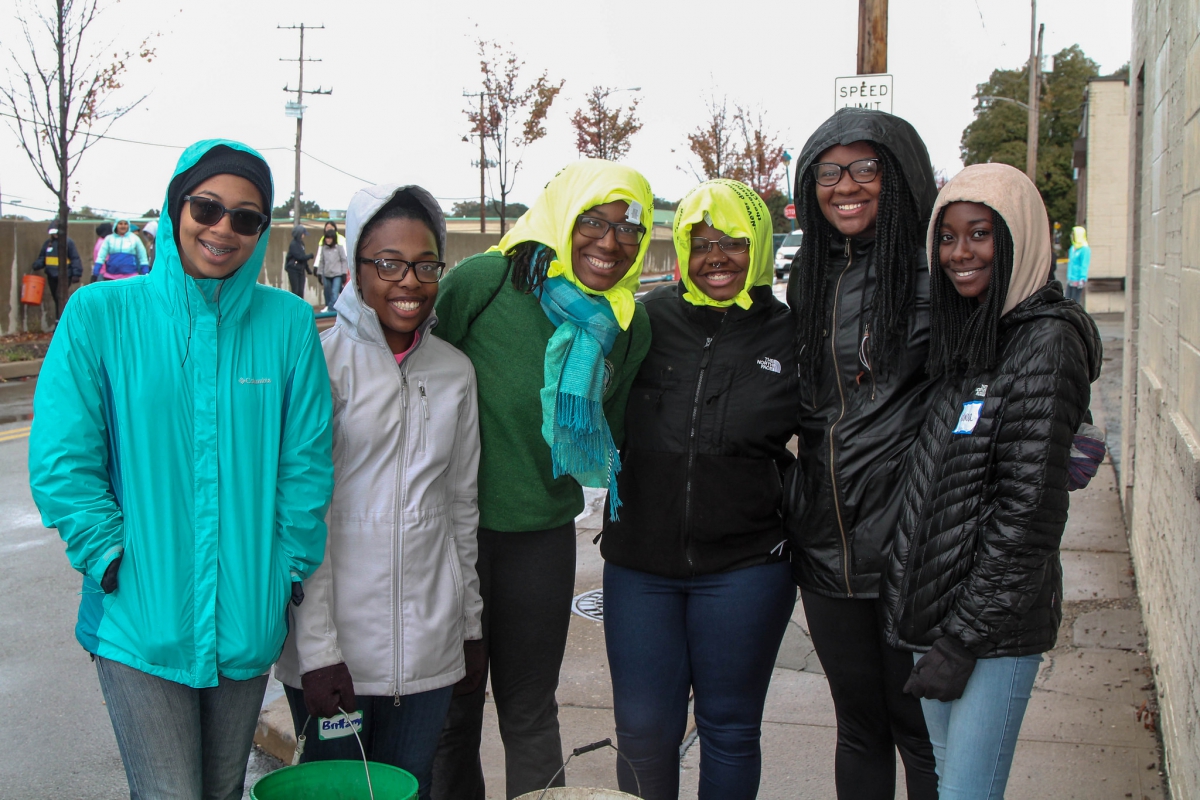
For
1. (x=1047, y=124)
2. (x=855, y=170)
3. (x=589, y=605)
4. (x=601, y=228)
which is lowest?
(x=589, y=605)

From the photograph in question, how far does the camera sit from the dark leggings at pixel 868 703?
9.16 feet

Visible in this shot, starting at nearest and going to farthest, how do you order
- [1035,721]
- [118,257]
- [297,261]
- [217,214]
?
[217,214] → [1035,721] → [118,257] → [297,261]

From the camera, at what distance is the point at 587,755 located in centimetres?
395

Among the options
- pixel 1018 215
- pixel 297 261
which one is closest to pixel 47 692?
pixel 1018 215

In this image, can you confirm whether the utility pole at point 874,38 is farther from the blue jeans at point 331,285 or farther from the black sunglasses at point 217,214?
the blue jeans at point 331,285

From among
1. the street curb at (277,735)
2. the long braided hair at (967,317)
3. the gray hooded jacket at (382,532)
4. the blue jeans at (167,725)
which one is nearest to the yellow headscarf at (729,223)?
the long braided hair at (967,317)

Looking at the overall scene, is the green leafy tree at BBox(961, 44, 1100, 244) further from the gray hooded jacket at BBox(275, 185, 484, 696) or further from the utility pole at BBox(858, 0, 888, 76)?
the gray hooded jacket at BBox(275, 185, 484, 696)

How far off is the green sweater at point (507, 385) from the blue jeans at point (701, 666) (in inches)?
15.7

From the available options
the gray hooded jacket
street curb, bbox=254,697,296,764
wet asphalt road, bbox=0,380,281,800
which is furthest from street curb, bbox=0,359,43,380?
the gray hooded jacket

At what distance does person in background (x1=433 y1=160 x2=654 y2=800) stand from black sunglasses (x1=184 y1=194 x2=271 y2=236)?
72cm

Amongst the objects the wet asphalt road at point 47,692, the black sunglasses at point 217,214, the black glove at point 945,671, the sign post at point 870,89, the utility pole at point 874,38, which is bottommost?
the wet asphalt road at point 47,692

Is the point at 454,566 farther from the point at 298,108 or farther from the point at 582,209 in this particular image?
the point at 298,108

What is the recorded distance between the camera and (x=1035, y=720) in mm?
4121

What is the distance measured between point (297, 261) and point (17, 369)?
8.26 metres
